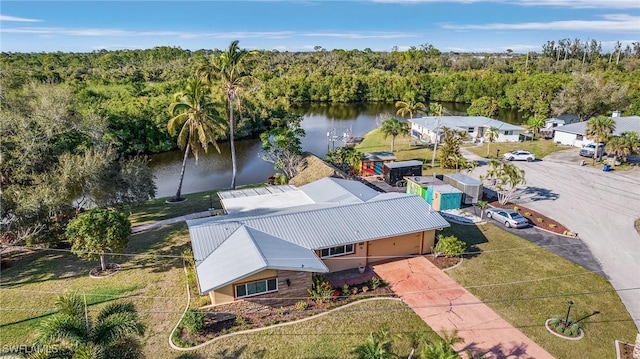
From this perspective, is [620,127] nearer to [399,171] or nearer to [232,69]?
[399,171]

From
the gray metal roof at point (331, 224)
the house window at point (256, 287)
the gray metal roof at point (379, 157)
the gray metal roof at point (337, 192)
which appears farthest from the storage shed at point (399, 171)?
the house window at point (256, 287)

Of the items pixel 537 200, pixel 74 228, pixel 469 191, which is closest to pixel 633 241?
pixel 537 200

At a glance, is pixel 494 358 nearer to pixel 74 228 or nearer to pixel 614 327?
pixel 614 327

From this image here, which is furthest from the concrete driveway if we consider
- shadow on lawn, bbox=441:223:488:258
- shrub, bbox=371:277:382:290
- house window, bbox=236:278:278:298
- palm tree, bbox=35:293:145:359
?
palm tree, bbox=35:293:145:359

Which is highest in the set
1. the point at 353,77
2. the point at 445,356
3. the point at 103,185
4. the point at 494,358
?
the point at 353,77

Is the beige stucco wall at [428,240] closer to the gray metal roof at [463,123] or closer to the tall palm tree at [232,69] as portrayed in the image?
the tall palm tree at [232,69]

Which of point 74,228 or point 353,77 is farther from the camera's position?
point 353,77
